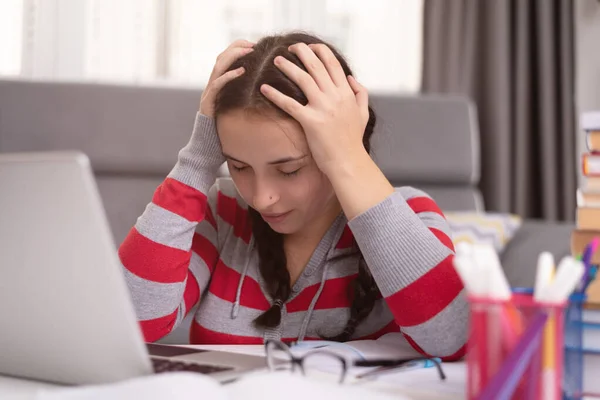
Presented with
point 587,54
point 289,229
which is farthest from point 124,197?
point 587,54

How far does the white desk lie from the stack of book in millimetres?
151

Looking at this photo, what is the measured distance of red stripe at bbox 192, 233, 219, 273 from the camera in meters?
1.09

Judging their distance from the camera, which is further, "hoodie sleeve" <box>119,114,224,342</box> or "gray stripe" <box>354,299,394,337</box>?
"gray stripe" <box>354,299,394,337</box>

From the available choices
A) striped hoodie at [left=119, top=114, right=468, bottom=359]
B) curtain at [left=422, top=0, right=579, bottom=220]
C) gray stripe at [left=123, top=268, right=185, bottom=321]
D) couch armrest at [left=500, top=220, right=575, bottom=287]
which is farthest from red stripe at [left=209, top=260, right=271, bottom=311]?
curtain at [left=422, top=0, right=579, bottom=220]

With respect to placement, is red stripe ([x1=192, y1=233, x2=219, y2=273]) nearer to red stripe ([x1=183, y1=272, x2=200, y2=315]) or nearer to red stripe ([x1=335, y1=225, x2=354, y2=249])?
red stripe ([x1=183, y1=272, x2=200, y2=315])

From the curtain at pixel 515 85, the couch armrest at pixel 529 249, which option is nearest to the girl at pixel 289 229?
the couch armrest at pixel 529 249

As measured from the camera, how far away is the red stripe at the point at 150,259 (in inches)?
37.4

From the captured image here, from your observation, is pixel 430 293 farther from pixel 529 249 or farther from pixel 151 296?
pixel 529 249

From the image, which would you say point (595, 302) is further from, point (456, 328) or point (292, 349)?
point (292, 349)

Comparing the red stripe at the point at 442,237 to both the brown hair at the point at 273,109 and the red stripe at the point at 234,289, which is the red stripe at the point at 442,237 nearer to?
the brown hair at the point at 273,109

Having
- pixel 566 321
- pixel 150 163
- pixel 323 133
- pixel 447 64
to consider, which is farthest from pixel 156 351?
pixel 447 64

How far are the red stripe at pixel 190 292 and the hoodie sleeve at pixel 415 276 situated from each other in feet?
1.12

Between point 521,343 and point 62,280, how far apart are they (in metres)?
0.35

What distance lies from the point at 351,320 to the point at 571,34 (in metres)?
2.14
